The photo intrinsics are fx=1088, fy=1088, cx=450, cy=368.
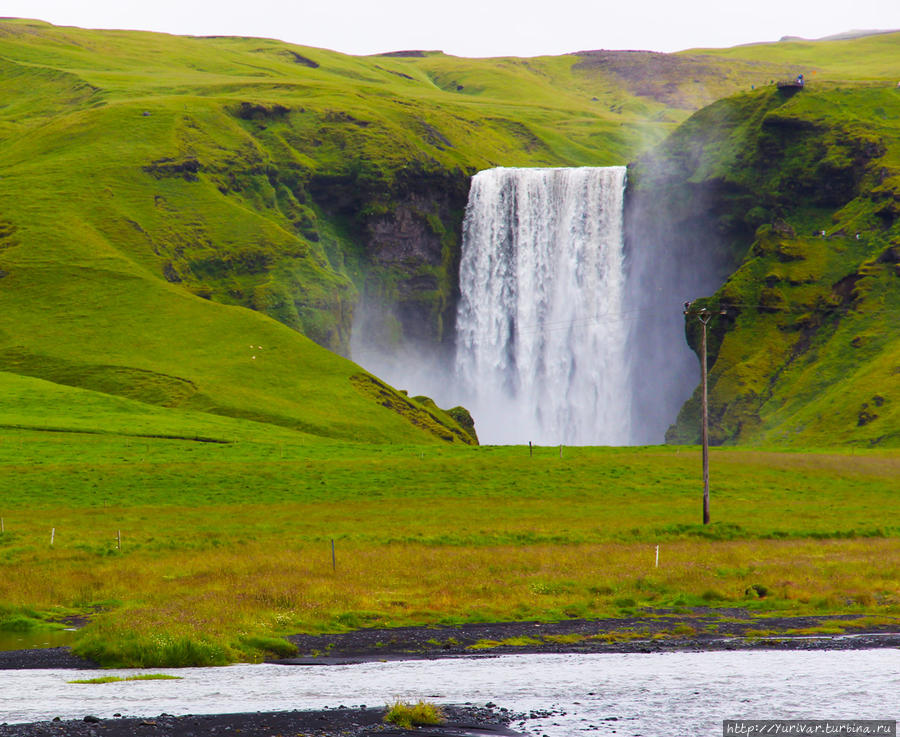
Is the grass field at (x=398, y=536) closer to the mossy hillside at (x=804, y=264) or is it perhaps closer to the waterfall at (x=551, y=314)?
the mossy hillside at (x=804, y=264)

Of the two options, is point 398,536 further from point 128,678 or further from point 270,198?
A: point 270,198

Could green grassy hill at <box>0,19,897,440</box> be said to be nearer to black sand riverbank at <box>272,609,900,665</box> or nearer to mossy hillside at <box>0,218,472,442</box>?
mossy hillside at <box>0,218,472,442</box>

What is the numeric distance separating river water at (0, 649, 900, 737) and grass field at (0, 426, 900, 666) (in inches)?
127

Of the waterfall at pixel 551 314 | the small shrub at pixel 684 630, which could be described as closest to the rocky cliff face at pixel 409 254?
the waterfall at pixel 551 314

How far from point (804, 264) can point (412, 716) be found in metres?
129

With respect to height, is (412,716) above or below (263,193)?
below

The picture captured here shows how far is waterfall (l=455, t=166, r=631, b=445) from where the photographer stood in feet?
526

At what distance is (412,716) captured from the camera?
21.8m

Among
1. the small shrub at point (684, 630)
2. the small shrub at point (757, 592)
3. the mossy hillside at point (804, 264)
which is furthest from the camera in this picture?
the mossy hillside at point (804, 264)

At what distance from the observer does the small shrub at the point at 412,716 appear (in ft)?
71.3

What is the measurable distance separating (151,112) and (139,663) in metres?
175

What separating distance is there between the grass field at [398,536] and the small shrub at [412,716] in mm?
8087

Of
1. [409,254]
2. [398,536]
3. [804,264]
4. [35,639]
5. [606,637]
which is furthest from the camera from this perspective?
[409,254]

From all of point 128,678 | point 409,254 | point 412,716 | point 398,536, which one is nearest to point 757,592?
point 412,716
